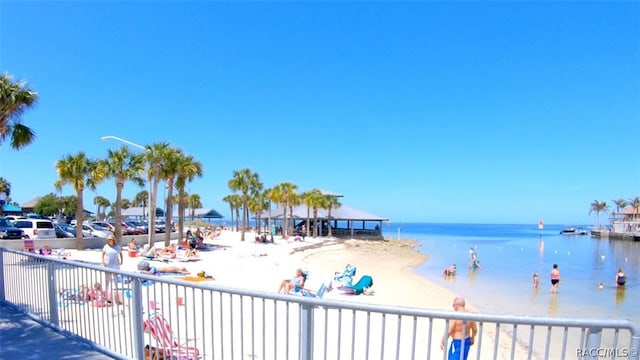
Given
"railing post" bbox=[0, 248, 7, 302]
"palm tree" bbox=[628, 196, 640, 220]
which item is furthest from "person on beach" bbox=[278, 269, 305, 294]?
"palm tree" bbox=[628, 196, 640, 220]

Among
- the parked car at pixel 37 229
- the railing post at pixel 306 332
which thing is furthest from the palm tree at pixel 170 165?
the railing post at pixel 306 332

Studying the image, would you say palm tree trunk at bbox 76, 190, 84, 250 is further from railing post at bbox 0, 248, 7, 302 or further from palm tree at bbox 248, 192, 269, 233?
palm tree at bbox 248, 192, 269, 233

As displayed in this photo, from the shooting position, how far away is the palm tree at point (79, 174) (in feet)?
72.8

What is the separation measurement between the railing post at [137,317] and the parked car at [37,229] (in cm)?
2486

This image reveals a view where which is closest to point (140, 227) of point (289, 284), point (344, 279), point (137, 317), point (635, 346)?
point (344, 279)

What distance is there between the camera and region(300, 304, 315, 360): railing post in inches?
127

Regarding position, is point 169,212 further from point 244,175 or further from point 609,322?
point 609,322

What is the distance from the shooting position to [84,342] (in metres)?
4.91

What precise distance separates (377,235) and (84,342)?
182 ft

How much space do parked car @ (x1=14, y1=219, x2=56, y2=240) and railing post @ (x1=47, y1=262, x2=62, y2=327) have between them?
75.4 feet

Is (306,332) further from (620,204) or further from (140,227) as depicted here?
(620,204)

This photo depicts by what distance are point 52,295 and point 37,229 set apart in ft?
80.1

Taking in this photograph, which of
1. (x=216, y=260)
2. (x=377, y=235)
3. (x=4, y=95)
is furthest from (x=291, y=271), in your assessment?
(x=377, y=235)

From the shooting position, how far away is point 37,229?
2558cm
